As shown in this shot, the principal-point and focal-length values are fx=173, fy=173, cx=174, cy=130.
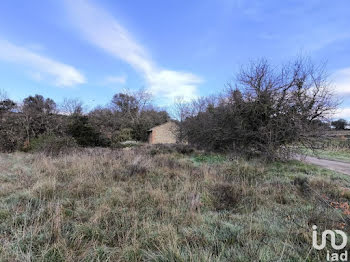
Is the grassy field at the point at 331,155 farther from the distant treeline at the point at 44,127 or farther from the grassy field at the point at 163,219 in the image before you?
the distant treeline at the point at 44,127

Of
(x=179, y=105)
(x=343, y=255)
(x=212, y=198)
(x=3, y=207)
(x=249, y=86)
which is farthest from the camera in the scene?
(x=179, y=105)

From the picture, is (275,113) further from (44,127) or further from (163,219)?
(44,127)

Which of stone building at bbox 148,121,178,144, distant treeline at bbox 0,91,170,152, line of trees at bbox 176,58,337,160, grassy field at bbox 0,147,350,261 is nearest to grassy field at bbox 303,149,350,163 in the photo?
line of trees at bbox 176,58,337,160

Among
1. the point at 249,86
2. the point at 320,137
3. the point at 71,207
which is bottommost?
the point at 71,207

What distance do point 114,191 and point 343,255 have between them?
3.84m

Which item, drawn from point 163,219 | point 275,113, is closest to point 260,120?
point 275,113

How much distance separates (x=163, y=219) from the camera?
9.16 ft

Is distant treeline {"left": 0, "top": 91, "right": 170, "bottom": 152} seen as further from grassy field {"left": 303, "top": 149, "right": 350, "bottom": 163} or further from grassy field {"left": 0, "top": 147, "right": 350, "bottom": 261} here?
grassy field {"left": 303, "top": 149, "right": 350, "bottom": 163}

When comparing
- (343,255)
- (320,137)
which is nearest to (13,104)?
(343,255)

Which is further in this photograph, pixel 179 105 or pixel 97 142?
pixel 179 105

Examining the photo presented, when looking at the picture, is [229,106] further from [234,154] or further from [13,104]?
[13,104]

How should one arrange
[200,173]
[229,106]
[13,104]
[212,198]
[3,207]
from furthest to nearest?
[13,104] < [229,106] < [200,173] < [212,198] < [3,207]

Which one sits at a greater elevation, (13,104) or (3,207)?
(13,104)

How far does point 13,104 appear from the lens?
14453 millimetres
